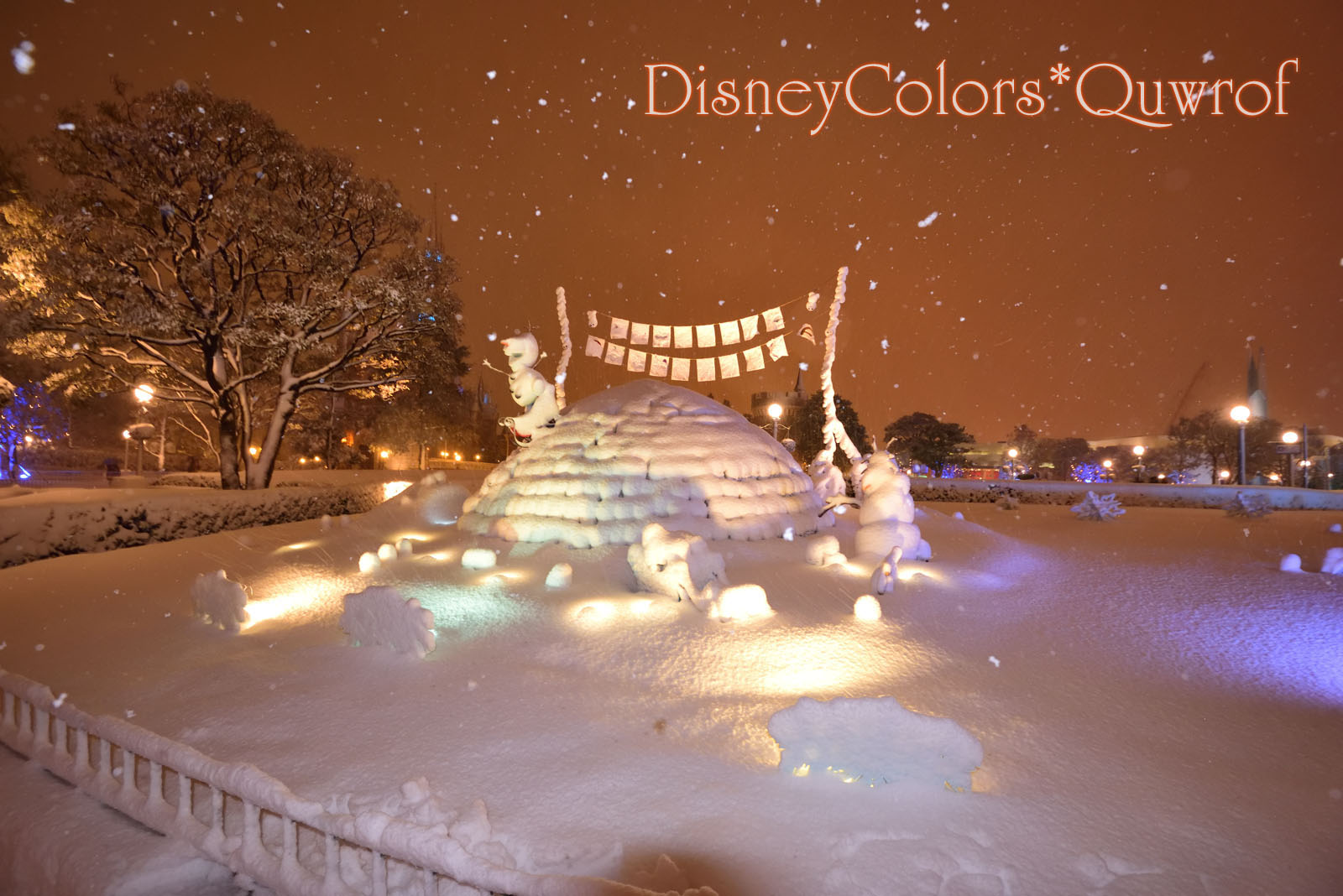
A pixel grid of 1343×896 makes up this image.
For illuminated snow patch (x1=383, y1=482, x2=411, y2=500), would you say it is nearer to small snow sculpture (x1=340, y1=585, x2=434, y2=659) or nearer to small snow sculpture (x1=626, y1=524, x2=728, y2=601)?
small snow sculpture (x1=340, y1=585, x2=434, y2=659)

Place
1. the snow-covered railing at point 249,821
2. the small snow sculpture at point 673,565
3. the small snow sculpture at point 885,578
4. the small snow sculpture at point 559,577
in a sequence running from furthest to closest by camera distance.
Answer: the small snow sculpture at point 559,577 → the small snow sculpture at point 885,578 → the small snow sculpture at point 673,565 → the snow-covered railing at point 249,821

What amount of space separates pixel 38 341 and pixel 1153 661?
21.3m

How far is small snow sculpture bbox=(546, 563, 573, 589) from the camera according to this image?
7.88 m

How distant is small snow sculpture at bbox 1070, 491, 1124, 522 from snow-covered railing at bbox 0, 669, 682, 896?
1584 centimetres

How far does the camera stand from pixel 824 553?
8.71m

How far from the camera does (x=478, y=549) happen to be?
882 cm

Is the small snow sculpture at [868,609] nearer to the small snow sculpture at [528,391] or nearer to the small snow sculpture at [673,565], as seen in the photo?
the small snow sculpture at [673,565]

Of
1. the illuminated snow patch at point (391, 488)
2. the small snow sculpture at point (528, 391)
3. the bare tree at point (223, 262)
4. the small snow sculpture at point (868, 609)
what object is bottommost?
the small snow sculpture at point (868, 609)

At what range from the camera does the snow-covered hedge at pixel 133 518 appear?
10602 millimetres

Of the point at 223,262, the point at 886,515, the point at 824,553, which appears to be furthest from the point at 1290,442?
the point at 223,262

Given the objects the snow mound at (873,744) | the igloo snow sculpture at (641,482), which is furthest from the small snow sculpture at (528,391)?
the snow mound at (873,744)

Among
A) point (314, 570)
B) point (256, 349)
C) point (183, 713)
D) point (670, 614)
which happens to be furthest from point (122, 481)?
point (670, 614)

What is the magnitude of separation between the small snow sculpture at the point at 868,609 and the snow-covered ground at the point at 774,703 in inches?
2.6

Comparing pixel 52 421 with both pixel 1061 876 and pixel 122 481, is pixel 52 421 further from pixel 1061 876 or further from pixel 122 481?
pixel 1061 876
